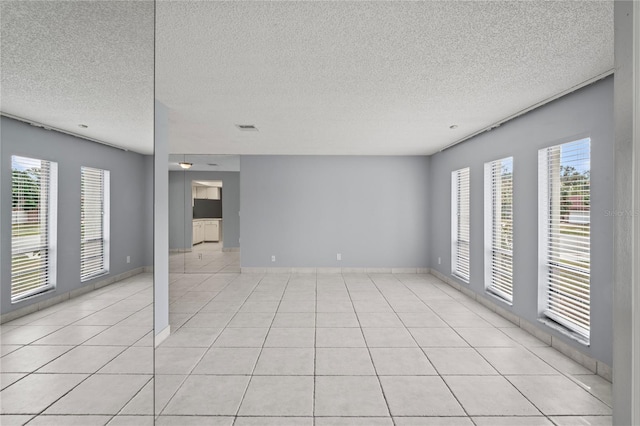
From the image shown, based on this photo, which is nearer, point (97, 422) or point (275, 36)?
point (97, 422)

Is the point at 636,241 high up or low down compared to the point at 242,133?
down

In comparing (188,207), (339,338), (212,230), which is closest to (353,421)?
(339,338)

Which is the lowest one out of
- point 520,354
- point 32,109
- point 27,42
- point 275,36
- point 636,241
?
point 520,354

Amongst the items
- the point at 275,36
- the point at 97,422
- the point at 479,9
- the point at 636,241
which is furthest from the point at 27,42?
the point at 479,9

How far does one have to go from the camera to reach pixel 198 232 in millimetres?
6723

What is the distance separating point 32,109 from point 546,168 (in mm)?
3962

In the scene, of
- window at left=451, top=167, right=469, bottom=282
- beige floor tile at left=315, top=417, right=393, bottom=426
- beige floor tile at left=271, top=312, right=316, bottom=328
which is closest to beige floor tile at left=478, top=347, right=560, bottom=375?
beige floor tile at left=315, top=417, right=393, bottom=426

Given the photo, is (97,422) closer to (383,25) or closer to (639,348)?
(639,348)

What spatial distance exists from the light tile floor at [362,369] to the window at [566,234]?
1.47 feet

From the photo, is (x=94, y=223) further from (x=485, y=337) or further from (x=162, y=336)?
(x=485, y=337)

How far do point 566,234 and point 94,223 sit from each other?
370 cm

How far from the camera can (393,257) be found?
256 inches

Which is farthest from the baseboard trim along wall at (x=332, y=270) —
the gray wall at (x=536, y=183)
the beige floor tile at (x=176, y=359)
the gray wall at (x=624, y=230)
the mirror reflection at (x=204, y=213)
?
the gray wall at (x=624, y=230)

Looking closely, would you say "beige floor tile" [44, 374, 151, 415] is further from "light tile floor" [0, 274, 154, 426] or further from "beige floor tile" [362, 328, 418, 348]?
"beige floor tile" [362, 328, 418, 348]
